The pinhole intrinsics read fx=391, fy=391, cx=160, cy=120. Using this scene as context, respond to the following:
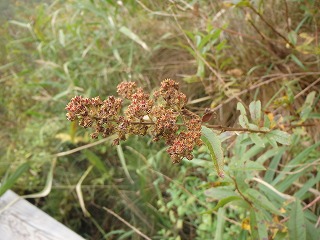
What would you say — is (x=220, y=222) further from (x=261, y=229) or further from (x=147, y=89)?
(x=147, y=89)

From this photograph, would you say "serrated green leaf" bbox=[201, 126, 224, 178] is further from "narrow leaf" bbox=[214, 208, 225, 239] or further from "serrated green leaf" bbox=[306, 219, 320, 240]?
"narrow leaf" bbox=[214, 208, 225, 239]

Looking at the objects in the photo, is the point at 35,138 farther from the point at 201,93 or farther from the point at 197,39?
the point at 197,39

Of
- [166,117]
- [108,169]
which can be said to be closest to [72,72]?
[108,169]

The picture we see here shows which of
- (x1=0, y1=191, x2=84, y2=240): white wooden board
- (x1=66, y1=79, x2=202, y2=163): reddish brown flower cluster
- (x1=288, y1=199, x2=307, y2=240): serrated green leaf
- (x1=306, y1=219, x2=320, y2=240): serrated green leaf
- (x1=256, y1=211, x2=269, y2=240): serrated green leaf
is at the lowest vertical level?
(x1=0, y1=191, x2=84, y2=240): white wooden board

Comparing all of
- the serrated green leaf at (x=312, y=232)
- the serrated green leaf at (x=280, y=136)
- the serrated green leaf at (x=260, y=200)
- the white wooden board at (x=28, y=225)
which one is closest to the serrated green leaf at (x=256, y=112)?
the serrated green leaf at (x=280, y=136)

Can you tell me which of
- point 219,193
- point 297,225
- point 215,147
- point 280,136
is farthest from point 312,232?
point 215,147

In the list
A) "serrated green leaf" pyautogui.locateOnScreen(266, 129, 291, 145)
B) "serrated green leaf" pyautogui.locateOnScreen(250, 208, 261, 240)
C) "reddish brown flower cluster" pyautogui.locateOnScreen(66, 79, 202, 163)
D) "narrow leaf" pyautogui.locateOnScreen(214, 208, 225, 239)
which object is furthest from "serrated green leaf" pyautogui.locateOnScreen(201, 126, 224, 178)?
"narrow leaf" pyautogui.locateOnScreen(214, 208, 225, 239)

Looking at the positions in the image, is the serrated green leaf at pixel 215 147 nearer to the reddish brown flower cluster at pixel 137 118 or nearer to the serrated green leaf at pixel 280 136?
the reddish brown flower cluster at pixel 137 118
